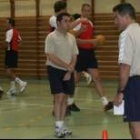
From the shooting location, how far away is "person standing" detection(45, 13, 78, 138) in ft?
21.9

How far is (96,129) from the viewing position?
23.4 feet

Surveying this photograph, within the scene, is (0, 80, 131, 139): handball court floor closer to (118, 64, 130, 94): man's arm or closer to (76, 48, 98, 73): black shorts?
(76, 48, 98, 73): black shorts

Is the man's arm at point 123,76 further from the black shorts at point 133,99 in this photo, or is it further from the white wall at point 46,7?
the white wall at point 46,7

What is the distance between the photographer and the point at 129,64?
4742mm

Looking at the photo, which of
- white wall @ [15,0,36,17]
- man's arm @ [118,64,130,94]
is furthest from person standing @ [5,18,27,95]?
man's arm @ [118,64,130,94]

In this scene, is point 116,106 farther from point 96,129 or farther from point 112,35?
point 112,35

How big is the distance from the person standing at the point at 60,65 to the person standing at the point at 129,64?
1.86 metres

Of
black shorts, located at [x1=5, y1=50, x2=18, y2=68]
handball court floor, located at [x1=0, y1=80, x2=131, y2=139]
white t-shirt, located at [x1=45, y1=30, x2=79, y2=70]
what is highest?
white t-shirt, located at [x1=45, y1=30, x2=79, y2=70]

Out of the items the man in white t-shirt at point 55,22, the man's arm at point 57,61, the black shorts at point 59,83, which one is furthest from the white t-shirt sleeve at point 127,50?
the man in white t-shirt at point 55,22

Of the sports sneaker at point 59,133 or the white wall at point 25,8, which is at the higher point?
the white wall at point 25,8

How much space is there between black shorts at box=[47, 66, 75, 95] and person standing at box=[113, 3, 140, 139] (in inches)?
75.7

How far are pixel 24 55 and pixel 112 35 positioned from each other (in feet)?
11.2

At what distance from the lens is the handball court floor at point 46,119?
680 cm

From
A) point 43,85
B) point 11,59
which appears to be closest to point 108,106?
point 11,59
